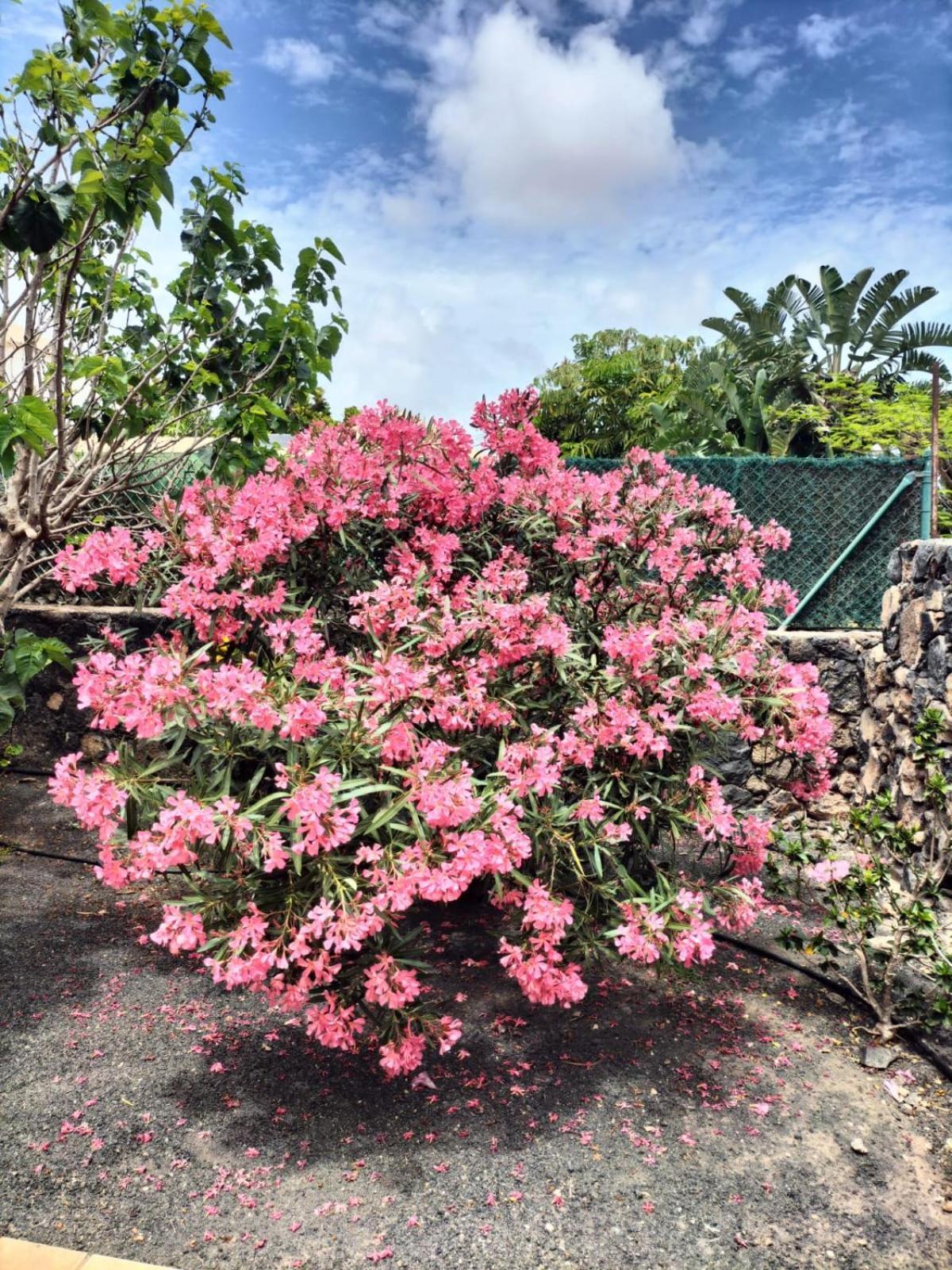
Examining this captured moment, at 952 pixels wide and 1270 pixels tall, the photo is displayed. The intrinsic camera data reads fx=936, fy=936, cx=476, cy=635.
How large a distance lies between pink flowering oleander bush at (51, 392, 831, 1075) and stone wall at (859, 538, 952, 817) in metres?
1.15

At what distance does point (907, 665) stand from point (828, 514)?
71.0 inches

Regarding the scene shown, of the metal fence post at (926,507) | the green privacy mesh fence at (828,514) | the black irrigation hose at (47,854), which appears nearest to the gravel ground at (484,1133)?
the black irrigation hose at (47,854)

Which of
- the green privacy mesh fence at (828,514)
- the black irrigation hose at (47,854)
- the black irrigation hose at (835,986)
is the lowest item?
the black irrigation hose at (835,986)

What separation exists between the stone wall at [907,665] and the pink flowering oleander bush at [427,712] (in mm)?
1153

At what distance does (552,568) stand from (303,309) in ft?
7.34

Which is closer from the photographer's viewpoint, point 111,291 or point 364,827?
point 364,827

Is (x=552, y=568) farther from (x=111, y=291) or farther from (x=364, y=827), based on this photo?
(x=111, y=291)

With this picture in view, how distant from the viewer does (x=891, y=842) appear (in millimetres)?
3723

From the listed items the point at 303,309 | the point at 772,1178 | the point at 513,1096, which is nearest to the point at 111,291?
the point at 303,309

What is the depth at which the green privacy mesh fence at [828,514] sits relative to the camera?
6715 mm

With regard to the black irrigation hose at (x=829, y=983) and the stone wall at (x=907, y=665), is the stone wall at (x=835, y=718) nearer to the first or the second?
the stone wall at (x=907, y=665)

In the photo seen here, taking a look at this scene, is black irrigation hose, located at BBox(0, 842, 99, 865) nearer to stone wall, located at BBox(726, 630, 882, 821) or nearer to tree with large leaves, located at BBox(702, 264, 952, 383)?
stone wall, located at BBox(726, 630, 882, 821)

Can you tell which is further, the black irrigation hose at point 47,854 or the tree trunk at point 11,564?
the black irrigation hose at point 47,854

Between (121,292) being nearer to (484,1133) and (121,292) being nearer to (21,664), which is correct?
(21,664)
